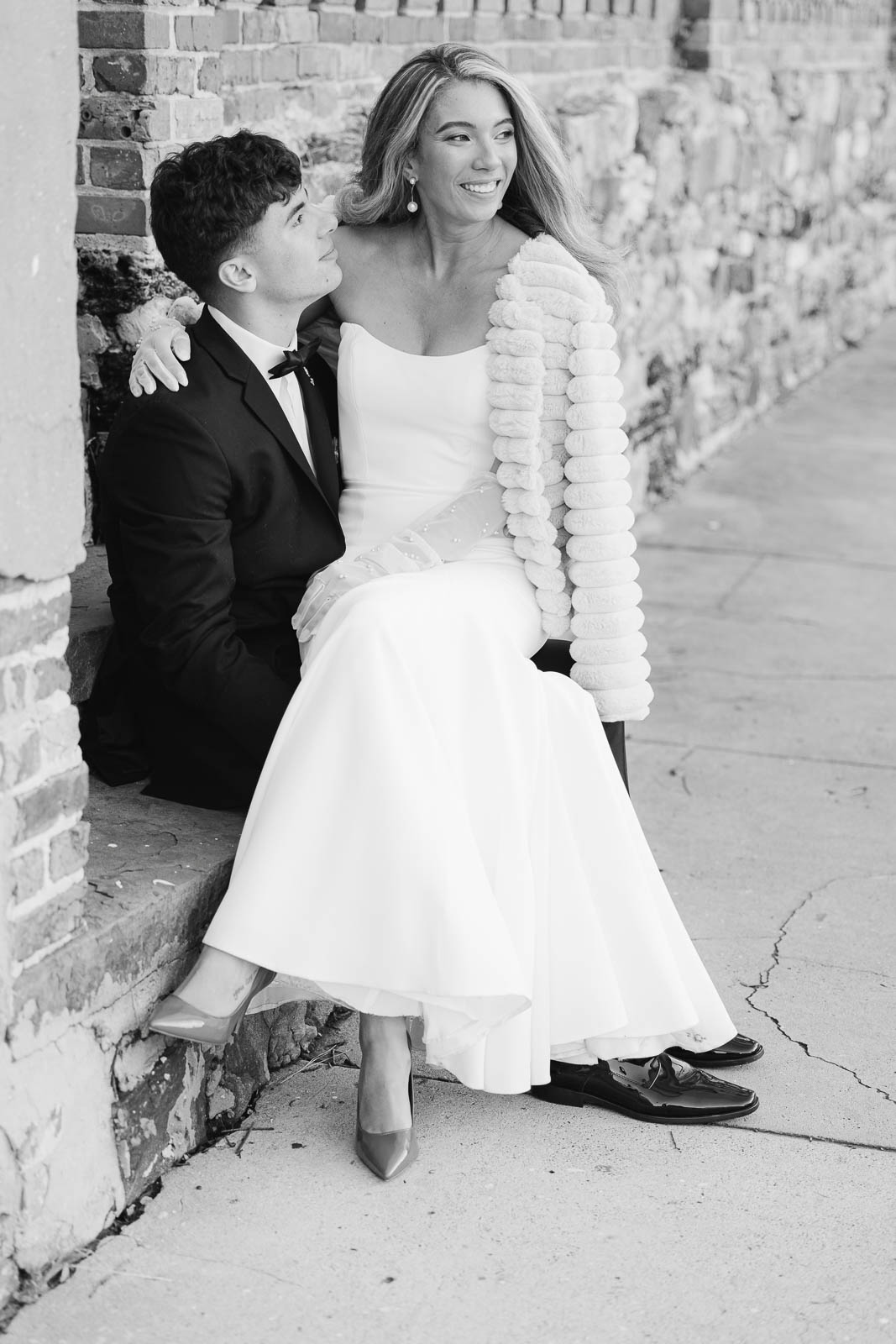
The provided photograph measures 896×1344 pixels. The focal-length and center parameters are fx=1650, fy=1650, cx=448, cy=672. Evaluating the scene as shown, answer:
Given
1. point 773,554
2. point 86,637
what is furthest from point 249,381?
point 773,554

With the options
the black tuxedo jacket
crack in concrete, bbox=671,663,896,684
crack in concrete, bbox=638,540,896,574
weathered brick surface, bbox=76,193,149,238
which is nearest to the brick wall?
the black tuxedo jacket

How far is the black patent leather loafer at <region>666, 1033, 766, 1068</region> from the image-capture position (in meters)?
2.98

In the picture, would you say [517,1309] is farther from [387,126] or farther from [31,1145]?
Answer: [387,126]

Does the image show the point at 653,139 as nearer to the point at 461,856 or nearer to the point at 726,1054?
the point at 726,1054

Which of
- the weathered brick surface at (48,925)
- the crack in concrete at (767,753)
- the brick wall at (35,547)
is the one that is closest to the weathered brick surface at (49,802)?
the brick wall at (35,547)

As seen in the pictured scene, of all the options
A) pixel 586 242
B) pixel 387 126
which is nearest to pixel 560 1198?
pixel 586 242

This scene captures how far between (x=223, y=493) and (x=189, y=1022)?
2.90 ft

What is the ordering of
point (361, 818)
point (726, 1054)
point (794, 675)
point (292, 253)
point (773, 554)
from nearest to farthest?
point (361, 818)
point (292, 253)
point (726, 1054)
point (794, 675)
point (773, 554)

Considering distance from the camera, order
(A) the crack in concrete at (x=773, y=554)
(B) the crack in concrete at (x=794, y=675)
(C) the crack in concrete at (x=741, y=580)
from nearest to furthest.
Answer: (B) the crack in concrete at (x=794, y=675) → (C) the crack in concrete at (x=741, y=580) → (A) the crack in concrete at (x=773, y=554)

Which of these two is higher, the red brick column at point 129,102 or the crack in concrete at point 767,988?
the red brick column at point 129,102

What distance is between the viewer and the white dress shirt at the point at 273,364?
2.94m

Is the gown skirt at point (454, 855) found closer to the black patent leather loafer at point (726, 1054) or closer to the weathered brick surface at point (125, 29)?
the black patent leather loafer at point (726, 1054)

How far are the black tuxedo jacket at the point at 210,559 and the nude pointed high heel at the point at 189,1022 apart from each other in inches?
18.5

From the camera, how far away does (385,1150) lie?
8.73 feet
